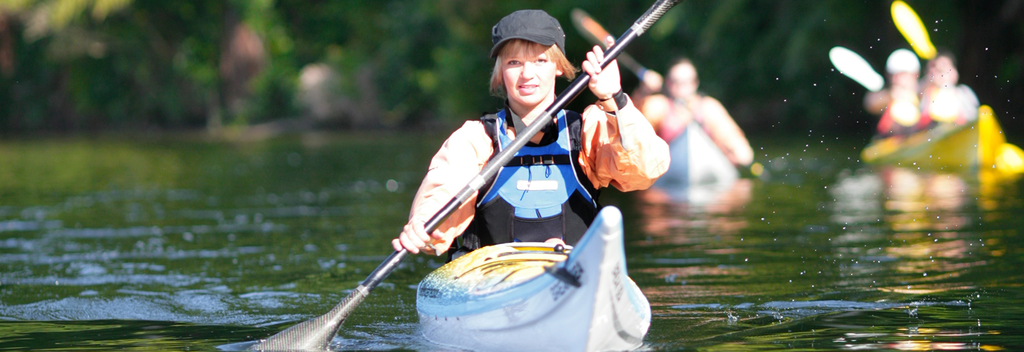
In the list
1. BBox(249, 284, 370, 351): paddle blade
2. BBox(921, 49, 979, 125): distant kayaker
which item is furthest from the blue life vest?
BBox(921, 49, 979, 125): distant kayaker

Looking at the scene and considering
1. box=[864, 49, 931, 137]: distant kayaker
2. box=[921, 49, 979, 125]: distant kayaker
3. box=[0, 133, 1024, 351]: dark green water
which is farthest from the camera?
box=[864, 49, 931, 137]: distant kayaker

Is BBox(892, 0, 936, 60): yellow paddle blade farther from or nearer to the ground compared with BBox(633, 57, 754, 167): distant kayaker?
farther from the ground

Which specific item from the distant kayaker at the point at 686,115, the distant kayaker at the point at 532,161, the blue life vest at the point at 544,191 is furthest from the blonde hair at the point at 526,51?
the distant kayaker at the point at 686,115

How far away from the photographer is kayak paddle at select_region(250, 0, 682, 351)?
387cm

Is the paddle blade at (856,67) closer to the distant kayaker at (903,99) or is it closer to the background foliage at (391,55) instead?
the distant kayaker at (903,99)

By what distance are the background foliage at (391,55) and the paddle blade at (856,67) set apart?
5.43 m

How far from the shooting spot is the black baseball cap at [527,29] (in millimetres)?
3828

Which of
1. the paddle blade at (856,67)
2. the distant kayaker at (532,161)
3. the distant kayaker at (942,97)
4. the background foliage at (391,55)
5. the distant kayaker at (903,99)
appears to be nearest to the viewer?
the distant kayaker at (532,161)

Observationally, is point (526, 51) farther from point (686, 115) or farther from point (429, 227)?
point (686, 115)

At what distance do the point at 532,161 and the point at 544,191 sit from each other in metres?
0.12

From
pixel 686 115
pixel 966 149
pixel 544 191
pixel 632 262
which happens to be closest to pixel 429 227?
pixel 544 191

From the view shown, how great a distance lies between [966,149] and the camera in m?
11.5

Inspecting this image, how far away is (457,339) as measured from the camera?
12.5ft

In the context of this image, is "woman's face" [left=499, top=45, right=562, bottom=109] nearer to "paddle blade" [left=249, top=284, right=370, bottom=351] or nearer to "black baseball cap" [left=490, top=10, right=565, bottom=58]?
"black baseball cap" [left=490, top=10, right=565, bottom=58]
